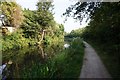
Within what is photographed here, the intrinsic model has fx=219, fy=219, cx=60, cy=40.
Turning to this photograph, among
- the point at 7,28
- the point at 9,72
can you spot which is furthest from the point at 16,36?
the point at 9,72

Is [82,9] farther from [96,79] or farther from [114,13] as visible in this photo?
[96,79]

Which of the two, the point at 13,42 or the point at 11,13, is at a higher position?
the point at 11,13

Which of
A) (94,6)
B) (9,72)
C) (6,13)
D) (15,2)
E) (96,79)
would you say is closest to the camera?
(96,79)

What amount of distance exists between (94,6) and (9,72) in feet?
26.3

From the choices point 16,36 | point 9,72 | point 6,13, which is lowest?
point 9,72

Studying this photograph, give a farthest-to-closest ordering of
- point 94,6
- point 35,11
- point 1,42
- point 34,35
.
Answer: point 35,11
point 34,35
point 1,42
point 94,6

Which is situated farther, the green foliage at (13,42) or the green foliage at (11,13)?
the green foliage at (11,13)

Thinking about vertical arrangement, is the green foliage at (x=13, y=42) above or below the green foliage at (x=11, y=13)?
below

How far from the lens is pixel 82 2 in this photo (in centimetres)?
1323

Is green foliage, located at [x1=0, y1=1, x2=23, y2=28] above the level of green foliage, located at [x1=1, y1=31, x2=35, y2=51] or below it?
above

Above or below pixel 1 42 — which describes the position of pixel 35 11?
above

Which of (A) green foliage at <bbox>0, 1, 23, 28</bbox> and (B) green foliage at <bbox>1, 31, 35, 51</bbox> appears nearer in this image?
(B) green foliage at <bbox>1, 31, 35, 51</bbox>

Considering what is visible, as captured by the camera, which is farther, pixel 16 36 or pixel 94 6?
pixel 16 36

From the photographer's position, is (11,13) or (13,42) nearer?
(13,42)
